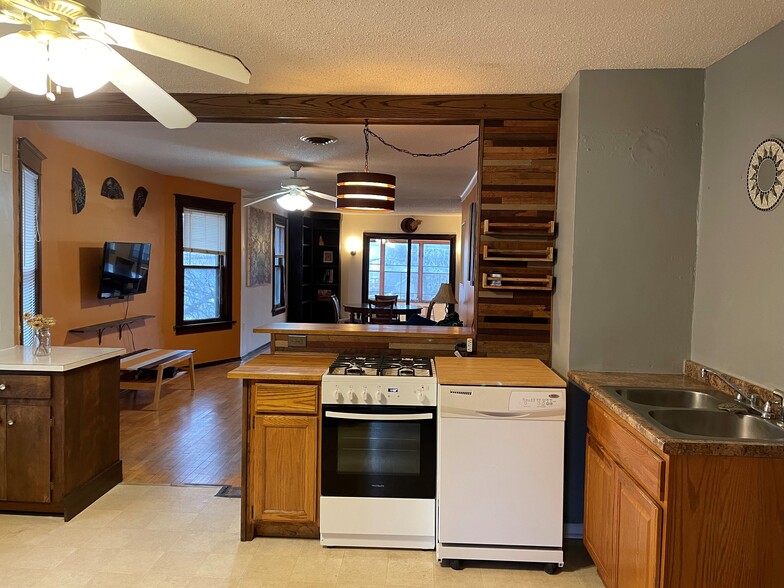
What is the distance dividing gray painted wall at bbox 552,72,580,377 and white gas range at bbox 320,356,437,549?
30.2 inches

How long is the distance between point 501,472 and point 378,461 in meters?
0.60

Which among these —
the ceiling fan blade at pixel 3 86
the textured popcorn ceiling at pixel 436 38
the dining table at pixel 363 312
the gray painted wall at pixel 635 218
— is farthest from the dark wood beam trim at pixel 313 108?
the dining table at pixel 363 312

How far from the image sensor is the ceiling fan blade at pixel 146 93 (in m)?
1.71

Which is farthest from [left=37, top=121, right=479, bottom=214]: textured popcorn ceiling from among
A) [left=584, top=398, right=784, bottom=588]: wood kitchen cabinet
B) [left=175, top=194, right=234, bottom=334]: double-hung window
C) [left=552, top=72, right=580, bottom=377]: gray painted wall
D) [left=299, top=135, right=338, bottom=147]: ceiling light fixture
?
[left=584, top=398, right=784, bottom=588]: wood kitchen cabinet

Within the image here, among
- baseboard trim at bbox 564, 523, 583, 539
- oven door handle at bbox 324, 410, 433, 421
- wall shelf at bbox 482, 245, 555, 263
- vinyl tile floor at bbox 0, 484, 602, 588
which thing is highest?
wall shelf at bbox 482, 245, 555, 263

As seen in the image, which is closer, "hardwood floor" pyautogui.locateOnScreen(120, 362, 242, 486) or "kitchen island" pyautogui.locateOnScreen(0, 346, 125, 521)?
"kitchen island" pyautogui.locateOnScreen(0, 346, 125, 521)

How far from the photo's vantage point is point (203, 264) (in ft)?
23.6

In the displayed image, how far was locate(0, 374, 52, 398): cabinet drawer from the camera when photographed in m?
2.89

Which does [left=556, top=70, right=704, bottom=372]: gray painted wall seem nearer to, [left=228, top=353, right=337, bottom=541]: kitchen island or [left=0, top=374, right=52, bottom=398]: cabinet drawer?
[left=228, top=353, right=337, bottom=541]: kitchen island

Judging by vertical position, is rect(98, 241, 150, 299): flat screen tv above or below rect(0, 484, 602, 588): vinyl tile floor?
above

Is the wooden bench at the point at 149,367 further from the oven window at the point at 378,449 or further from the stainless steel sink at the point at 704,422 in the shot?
the stainless steel sink at the point at 704,422

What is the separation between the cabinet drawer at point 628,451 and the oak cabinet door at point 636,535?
47 mm

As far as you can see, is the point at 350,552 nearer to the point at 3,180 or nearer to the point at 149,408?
the point at 3,180

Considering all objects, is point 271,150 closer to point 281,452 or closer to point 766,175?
point 281,452
